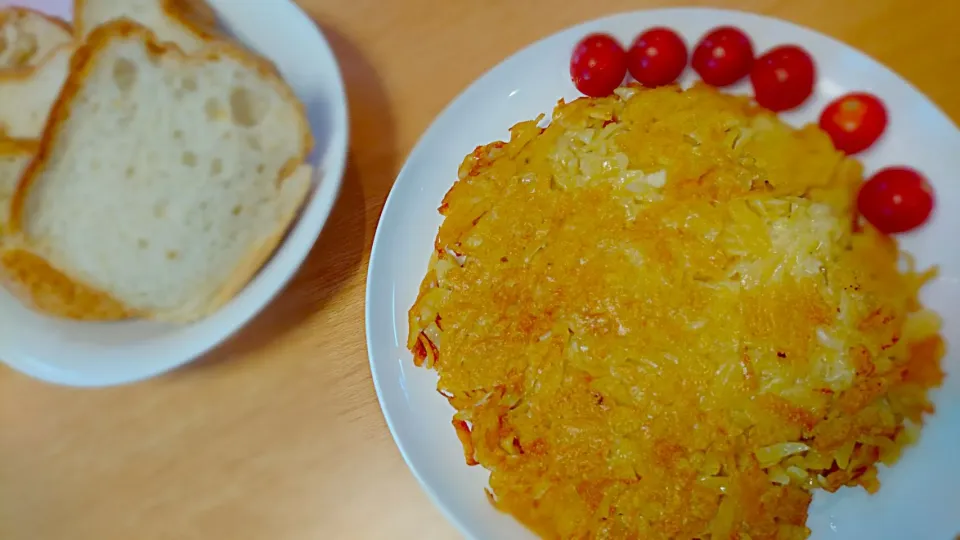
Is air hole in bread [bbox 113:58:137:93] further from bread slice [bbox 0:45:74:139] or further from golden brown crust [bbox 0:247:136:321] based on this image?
golden brown crust [bbox 0:247:136:321]

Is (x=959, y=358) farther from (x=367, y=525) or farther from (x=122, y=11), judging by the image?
(x=122, y=11)

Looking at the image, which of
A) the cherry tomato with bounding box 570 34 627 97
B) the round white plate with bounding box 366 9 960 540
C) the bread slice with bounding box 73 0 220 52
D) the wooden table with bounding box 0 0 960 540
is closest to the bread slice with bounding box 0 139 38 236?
the bread slice with bounding box 73 0 220 52

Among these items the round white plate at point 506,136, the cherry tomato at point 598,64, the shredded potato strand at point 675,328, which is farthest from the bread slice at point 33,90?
the cherry tomato at point 598,64

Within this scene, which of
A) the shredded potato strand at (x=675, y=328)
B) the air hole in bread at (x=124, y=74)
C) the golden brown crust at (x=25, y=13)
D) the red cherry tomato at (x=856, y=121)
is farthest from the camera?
the golden brown crust at (x=25, y=13)

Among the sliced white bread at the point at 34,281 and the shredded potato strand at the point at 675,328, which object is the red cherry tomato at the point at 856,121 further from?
the sliced white bread at the point at 34,281

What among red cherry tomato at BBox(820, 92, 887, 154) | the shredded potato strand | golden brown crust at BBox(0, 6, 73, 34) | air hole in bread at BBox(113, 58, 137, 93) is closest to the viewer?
the shredded potato strand

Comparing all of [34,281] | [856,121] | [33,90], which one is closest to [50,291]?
[34,281]

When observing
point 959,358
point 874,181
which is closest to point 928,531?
point 959,358
